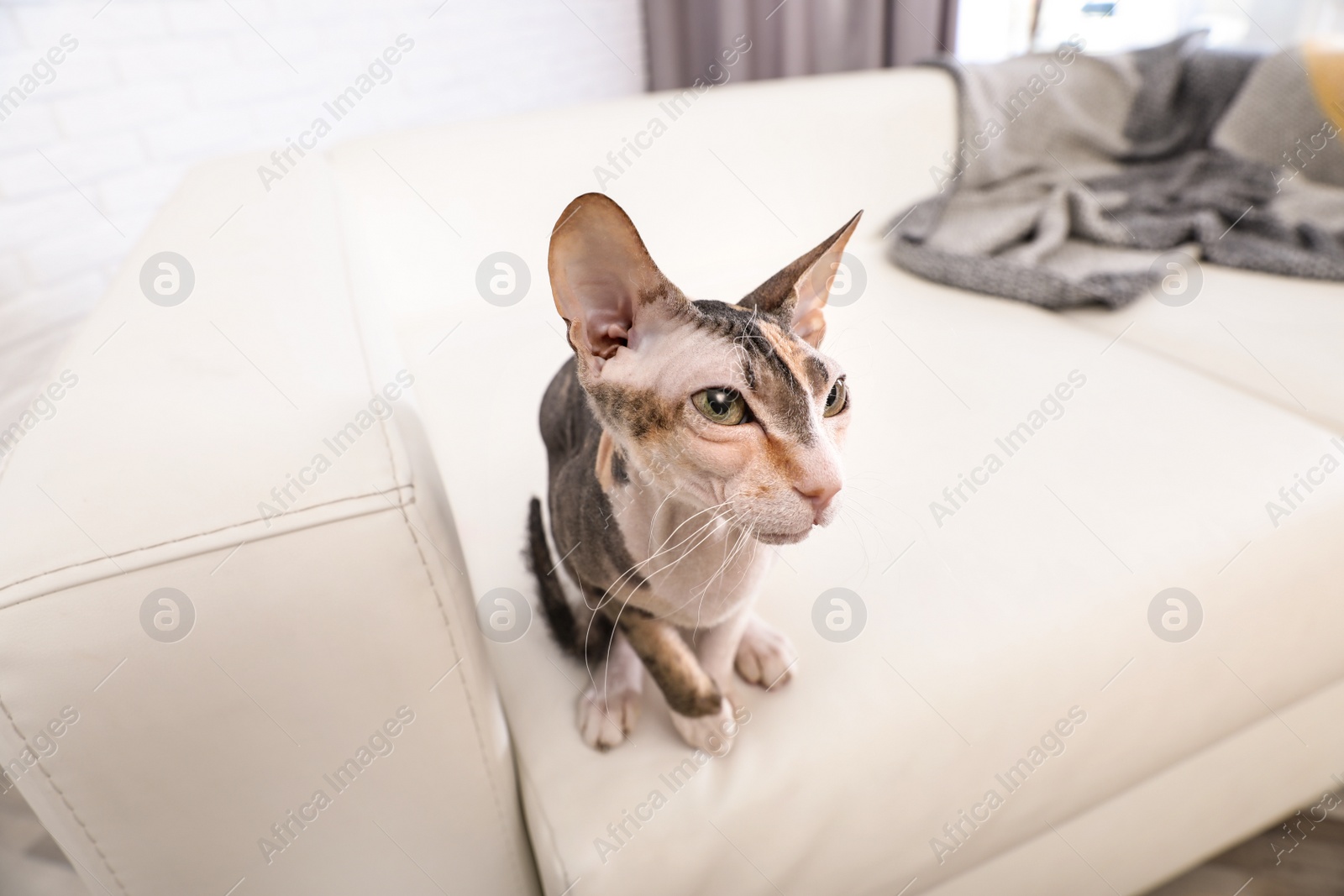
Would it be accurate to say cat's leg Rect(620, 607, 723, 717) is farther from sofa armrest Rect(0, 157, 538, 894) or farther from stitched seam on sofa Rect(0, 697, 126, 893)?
stitched seam on sofa Rect(0, 697, 126, 893)

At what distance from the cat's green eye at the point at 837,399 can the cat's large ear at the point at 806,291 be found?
0.04 metres

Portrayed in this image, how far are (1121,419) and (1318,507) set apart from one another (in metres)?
0.20

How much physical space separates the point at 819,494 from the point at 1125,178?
167 centimetres

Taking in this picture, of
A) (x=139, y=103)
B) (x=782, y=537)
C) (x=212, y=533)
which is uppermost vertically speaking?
(x=139, y=103)

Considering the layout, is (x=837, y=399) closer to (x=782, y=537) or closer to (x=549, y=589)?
(x=782, y=537)

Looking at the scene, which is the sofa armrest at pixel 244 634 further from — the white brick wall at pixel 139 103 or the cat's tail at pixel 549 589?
the white brick wall at pixel 139 103

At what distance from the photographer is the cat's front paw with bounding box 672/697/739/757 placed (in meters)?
0.58

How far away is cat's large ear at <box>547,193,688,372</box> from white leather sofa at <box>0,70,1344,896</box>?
145 mm

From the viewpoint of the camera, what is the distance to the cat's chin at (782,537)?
45 cm

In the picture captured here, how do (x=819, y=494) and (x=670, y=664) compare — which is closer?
(x=819, y=494)

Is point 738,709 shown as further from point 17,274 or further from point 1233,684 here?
point 17,274

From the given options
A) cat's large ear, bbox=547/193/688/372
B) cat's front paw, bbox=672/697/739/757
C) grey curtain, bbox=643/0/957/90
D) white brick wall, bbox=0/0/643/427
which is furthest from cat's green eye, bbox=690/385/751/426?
grey curtain, bbox=643/0/957/90

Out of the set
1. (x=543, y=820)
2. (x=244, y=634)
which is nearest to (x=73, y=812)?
(x=244, y=634)

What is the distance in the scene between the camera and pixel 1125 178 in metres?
1.68
